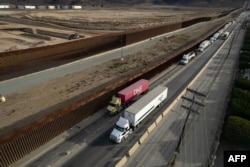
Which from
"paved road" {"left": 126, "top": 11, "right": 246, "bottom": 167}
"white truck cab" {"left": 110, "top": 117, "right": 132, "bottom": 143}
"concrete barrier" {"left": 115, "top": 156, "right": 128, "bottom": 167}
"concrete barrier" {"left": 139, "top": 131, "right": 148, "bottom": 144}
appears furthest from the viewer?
"concrete barrier" {"left": 139, "top": 131, "right": 148, "bottom": 144}

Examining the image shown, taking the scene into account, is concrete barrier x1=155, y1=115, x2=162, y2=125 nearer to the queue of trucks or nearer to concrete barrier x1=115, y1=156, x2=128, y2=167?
the queue of trucks

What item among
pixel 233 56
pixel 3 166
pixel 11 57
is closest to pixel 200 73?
pixel 233 56

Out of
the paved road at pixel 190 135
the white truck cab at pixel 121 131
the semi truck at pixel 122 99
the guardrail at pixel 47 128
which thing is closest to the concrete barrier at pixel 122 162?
the guardrail at pixel 47 128

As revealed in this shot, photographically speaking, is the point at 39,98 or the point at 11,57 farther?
the point at 11,57

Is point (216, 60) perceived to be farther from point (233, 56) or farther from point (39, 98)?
point (39, 98)

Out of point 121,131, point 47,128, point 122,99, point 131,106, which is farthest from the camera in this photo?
point 122,99

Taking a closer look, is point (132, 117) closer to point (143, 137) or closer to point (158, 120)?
point (143, 137)

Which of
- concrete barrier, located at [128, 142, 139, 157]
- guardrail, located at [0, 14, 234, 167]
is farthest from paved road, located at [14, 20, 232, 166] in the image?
guardrail, located at [0, 14, 234, 167]

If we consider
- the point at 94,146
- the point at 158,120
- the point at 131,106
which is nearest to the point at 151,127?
the point at 158,120
